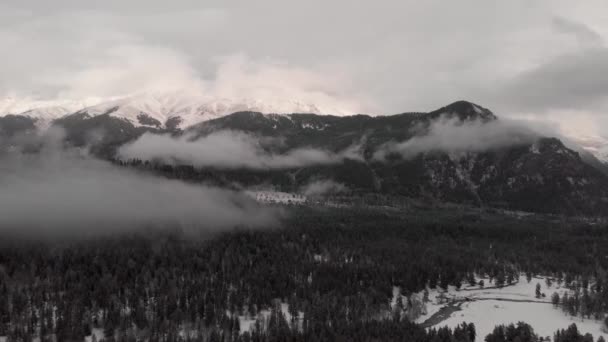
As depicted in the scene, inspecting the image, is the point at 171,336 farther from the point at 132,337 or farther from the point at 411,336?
the point at 411,336

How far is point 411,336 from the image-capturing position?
199250 millimetres

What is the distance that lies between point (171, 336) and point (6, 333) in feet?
190

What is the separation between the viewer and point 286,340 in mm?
194625

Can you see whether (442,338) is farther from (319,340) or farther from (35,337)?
(35,337)

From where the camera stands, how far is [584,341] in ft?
652

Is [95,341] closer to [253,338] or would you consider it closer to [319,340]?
[253,338]

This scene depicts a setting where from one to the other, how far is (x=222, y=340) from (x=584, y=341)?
129422 millimetres

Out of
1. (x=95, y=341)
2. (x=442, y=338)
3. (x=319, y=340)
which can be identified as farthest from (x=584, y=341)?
(x=95, y=341)

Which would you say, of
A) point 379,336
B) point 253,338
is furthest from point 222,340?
point 379,336

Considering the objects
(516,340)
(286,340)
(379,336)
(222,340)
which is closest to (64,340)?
(222,340)

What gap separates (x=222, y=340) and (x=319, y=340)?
34.5 metres

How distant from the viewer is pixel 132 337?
195 metres

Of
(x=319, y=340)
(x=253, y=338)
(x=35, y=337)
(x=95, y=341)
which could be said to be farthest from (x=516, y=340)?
(x=35, y=337)

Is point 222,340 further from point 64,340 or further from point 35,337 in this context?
point 35,337
